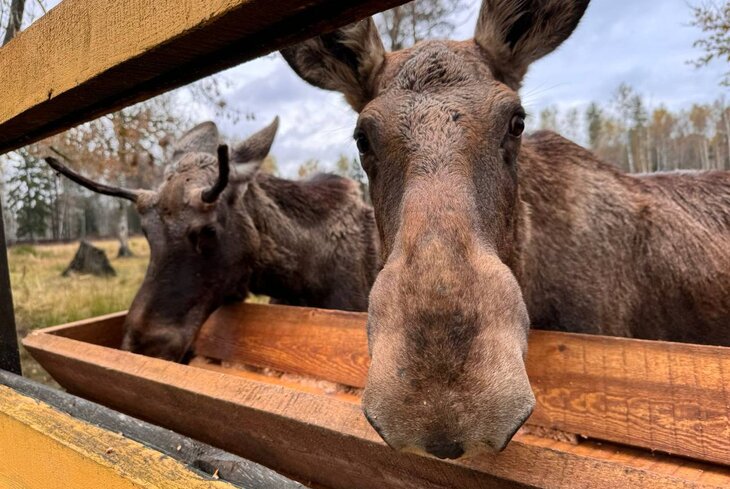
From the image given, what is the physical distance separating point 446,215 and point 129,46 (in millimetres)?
1051

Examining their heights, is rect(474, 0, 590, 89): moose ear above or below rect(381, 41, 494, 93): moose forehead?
above

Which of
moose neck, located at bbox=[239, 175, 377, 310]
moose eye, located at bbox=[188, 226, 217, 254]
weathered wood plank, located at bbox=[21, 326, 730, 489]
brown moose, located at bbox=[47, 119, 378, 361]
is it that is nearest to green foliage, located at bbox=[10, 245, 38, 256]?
brown moose, located at bbox=[47, 119, 378, 361]

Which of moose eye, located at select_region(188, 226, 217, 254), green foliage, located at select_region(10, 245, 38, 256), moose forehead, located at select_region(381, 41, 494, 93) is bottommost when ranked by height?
green foliage, located at select_region(10, 245, 38, 256)

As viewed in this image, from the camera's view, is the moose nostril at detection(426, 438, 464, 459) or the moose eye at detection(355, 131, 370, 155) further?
the moose eye at detection(355, 131, 370, 155)

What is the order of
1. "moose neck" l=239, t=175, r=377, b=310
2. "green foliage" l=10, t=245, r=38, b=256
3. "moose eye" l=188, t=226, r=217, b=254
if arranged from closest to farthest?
"moose eye" l=188, t=226, r=217, b=254 < "moose neck" l=239, t=175, r=377, b=310 < "green foliage" l=10, t=245, r=38, b=256

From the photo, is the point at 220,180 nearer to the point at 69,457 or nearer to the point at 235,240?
the point at 235,240

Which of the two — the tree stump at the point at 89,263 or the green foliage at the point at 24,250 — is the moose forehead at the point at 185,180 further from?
the green foliage at the point at 24,250

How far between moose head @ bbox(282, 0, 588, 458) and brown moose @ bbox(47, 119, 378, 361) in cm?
148

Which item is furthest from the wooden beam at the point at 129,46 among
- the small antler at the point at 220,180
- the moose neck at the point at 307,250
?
the moose neck at the point at 307,250

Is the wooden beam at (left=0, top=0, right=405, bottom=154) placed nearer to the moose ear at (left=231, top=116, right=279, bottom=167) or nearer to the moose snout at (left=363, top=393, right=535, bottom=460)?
the moose snout at (left=363, top=393, right=535, bottom=460)

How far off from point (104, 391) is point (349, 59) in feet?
7.43

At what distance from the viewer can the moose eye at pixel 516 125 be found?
232 cm

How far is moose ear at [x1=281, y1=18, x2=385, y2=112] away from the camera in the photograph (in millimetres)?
2742

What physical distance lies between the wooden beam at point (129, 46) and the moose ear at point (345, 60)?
154cm
